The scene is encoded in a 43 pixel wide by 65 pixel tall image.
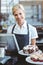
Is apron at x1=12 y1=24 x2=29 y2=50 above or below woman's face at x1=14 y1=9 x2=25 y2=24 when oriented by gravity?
below

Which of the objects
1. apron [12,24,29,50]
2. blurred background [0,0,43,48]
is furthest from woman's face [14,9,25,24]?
blurred background [0,0,43,48]

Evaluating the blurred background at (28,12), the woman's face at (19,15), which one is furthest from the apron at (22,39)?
the blurred background at (28,12)

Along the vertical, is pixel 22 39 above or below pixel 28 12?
below

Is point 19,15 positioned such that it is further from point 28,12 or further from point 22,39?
point 28,12

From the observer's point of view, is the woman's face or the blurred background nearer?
the woman's face

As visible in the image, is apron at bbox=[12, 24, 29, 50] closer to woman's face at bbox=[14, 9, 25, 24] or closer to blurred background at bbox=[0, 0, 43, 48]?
woman's face at bbox=[14, 9, 25, 24]

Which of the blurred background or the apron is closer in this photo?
the apron

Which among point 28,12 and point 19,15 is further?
point 28,12

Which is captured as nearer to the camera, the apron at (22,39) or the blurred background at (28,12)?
the apron at (22,39)

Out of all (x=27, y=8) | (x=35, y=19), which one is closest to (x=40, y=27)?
(x=35, y=19)

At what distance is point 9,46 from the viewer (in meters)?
1.61

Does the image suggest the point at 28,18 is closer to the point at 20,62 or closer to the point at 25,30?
the point at 25,30

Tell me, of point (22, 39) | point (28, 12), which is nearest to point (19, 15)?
point (22, 39)

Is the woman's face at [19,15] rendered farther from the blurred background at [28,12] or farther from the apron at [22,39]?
the blurred background at [28,12]
